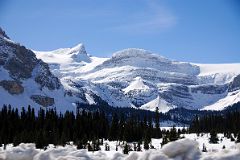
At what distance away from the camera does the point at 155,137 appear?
163 metres

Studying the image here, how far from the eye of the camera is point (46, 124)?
153875 mm

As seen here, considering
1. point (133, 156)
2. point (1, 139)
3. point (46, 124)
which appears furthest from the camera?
point (46, 124)

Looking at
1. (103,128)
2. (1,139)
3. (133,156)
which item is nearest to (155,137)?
(103,128)

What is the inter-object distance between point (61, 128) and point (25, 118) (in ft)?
45.4

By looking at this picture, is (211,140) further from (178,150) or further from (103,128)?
(178,150)

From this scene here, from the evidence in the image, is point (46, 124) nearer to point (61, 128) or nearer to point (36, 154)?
point (61, 128)

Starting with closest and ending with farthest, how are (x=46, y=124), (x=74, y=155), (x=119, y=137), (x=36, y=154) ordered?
(x=74, y=155)
(x=36, y=154)
(x=119, y=137)
(x=46, y=124)

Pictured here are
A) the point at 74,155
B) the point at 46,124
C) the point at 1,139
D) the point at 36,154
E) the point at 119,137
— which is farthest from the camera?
the point at 46,124

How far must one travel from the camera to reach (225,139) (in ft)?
465

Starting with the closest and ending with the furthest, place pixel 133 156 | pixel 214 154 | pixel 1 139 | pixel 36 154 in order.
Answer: pixel 214 154
pixel 133 156
pixel 36 154
pixel 1 139

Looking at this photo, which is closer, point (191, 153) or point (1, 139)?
point (191, 153)

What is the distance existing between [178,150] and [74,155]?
544 inches

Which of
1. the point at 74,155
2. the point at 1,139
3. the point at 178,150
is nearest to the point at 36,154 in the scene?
the point at 74,155

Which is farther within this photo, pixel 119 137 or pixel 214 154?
pixel 119 137
